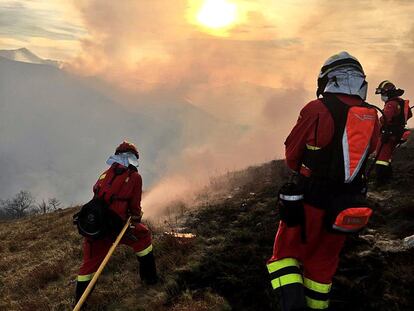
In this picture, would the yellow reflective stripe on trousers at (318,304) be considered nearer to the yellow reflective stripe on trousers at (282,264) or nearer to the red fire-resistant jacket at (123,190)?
the yellow reflective stripe on trousers at (282,264)

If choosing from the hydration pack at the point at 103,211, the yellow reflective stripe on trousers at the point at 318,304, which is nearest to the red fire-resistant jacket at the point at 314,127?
the yellow reflective stripe on trousers at the point at 318,304

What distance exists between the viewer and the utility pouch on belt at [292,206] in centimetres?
371

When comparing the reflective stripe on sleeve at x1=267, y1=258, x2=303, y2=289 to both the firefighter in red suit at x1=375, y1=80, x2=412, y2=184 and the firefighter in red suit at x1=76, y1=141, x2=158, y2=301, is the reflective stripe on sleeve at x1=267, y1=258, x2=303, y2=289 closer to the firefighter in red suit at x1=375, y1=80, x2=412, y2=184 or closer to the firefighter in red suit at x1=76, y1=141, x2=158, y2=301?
the firefighter in red suit at x1=76, y1=141, x2=158, y2=301

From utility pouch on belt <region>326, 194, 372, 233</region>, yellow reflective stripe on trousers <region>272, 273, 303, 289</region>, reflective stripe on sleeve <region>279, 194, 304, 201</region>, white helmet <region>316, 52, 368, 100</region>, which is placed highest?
white helmet <region>316, 52, 368, 100</region>

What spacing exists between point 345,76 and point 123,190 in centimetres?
382

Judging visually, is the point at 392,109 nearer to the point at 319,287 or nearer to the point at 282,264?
the point at 319,287

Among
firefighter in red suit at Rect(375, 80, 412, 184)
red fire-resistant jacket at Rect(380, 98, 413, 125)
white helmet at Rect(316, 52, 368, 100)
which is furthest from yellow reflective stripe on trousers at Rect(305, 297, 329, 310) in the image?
red fire-resistant jacket at Rect(380, 98, 413, 125)

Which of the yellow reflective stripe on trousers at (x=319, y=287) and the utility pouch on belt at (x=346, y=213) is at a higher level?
the utility pouch on belt at (x=346, y=213)

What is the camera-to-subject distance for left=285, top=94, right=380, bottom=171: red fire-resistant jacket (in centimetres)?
359

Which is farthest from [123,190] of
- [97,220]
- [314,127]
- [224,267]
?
[314,127]

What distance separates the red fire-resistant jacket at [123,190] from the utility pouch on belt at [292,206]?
9.79 feet

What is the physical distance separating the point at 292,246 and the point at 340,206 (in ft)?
2.11

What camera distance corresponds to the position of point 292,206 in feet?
12.1

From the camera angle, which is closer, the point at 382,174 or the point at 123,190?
the point at 123,190
